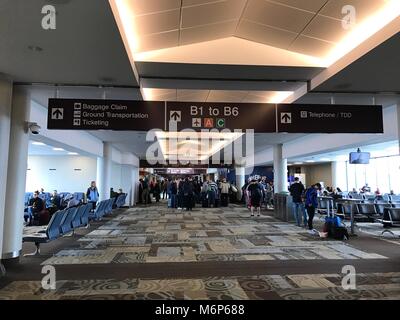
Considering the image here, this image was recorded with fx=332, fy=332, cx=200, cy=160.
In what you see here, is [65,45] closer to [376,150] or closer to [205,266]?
[205,266]

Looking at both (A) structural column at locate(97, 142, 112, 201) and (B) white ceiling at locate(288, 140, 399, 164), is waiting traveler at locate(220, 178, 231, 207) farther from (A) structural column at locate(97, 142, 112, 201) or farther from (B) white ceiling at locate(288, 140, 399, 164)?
(A) structural column at locate(97, 142, 112, 201)

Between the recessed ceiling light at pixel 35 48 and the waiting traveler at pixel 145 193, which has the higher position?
the recessed ceiling light at pixel 35 48

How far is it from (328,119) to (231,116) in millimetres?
1676

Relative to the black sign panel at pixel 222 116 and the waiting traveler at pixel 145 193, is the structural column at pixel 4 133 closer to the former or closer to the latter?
the black sign panel at pixel 222 116

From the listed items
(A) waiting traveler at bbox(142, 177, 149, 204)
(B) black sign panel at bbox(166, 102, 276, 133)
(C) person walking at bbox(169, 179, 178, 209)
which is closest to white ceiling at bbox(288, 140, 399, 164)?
(C) person walking at bbox(169, 179, 178, 209)

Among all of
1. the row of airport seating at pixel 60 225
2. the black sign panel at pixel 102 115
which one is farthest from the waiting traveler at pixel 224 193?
the black sign panel at pixel 102 115

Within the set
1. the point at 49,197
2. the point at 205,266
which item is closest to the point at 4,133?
the point at 205,266

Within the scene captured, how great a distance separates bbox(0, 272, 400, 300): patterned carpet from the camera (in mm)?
4129

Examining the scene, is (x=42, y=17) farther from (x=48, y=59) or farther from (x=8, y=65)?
(x=8, y=65)

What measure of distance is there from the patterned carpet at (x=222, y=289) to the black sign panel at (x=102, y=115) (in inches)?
95.3

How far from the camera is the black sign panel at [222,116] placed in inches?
223

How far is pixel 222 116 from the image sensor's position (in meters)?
5.70

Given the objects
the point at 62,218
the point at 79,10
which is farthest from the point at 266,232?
the point at 79,10

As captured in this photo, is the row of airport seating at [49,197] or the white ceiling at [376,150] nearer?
the white ceiling at [376,150]
